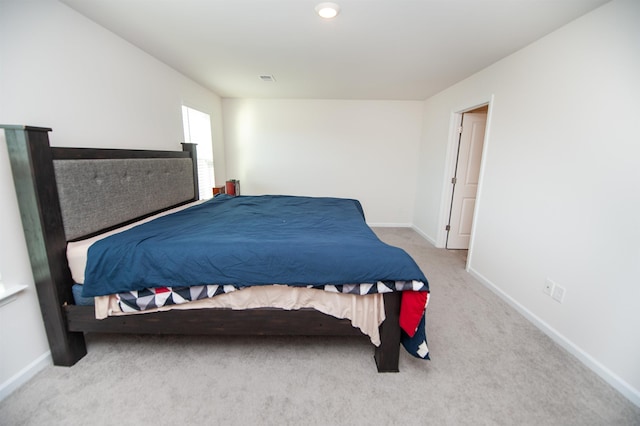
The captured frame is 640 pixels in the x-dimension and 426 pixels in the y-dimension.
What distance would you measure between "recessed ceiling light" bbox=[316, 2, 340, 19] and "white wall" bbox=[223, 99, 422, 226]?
274 centimetres

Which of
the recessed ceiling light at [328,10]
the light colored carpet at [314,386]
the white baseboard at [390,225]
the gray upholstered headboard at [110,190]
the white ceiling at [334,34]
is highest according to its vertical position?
the white ceiling at [334,34]

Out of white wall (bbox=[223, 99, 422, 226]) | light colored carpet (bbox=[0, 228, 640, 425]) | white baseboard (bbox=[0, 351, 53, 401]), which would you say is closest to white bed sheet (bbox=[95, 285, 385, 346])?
light colored carpet (bbox=[0, 228, 640, 425])

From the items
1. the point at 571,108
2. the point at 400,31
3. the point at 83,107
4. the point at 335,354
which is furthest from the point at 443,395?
the point at 83,107

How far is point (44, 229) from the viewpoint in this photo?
1.41 metres

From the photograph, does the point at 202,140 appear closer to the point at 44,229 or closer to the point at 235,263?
the point at 44,229

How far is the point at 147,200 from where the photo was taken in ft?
7.59

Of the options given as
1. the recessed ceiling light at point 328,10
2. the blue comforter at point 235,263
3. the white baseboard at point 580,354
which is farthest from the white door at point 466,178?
the blue comforter at point 235,263

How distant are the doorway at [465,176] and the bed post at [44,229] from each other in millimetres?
4128

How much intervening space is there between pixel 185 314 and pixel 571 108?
302 cm

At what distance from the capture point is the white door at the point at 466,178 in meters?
3.47

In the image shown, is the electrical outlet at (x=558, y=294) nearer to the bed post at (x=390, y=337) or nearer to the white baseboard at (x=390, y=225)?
the bed post at (x=390, y=337)

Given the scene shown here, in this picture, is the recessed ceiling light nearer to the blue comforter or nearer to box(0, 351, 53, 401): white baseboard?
the blue comforter

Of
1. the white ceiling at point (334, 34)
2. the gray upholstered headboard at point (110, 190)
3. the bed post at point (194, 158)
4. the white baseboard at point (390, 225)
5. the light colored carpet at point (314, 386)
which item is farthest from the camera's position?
the white baseboard at point (390, 225)

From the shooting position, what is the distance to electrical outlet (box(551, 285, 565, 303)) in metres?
1.88
